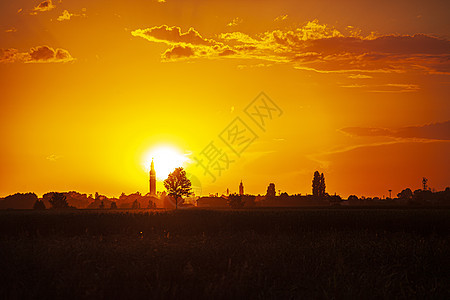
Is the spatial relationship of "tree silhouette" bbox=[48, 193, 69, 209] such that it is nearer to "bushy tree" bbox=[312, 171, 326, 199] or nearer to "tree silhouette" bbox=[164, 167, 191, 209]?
"tree silhouette" bbox=[164, 167, 191, 209]

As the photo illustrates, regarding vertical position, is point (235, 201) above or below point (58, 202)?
below

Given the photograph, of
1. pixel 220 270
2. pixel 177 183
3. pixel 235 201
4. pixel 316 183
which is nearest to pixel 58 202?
pixel 177 183

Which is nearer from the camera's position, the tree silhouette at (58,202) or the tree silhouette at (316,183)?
the tree silhouette at (58,202)

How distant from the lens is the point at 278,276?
42.0ft

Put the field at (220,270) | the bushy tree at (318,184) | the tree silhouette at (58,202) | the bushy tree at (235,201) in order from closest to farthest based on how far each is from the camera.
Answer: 1. the field at (220,270)
2. the tree silhouette at (58,202)
3. the bushy tree at (235,201)
4. the bushy tree at (318,184)

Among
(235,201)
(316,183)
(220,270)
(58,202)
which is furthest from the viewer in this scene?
(316,183)

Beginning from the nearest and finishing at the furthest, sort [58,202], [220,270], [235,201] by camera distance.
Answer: [220,270], [58,202], [235,201]

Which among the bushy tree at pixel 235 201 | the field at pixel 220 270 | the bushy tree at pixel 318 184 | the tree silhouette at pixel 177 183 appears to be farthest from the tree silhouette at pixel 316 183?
the field at pixel 220 270

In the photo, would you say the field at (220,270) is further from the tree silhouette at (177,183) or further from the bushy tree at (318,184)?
the bushy tree at (318,184)

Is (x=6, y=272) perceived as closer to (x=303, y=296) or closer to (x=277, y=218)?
(x=303, y=296)

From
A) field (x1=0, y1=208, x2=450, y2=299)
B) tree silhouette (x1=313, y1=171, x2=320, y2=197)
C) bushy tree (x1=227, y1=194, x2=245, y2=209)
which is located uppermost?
tree silhouette (x1=313, y1=171, x2=320, y2=197)

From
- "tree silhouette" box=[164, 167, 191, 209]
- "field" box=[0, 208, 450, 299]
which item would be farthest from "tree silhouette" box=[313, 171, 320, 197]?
"field" box=[0, 208, 450, 299]

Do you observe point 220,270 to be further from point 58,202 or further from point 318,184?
point 318,184

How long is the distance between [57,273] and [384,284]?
7.98 metres
